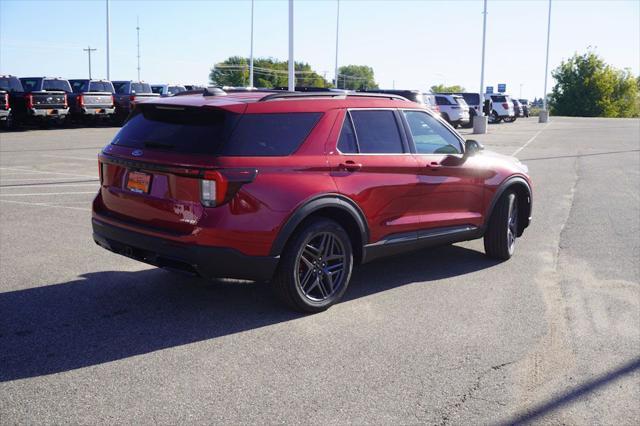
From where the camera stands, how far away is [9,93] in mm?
27703

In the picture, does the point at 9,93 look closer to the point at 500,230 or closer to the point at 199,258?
the point at 500,230

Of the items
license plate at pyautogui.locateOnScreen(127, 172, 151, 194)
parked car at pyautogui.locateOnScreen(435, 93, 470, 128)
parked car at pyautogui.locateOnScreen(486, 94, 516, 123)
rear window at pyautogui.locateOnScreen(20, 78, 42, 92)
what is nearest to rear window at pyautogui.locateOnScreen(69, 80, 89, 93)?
rear window at pyautogui.locateOnScreen(20, 78, 42, 92)

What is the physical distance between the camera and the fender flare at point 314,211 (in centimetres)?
518

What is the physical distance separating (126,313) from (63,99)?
2513 centimetres

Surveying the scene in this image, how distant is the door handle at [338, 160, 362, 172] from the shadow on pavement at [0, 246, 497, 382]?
1129 mm

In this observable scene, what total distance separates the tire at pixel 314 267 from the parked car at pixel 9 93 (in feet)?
77.3

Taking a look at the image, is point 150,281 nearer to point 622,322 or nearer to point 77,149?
point 622,322

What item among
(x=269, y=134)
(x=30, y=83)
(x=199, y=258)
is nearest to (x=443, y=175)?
(x=269, y=134)

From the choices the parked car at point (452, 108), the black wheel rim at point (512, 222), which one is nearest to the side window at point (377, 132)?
the black wheel rim at point (512, 222)

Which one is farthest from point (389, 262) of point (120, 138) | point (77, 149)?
point (77, 149)

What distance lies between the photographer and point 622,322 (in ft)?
19.0

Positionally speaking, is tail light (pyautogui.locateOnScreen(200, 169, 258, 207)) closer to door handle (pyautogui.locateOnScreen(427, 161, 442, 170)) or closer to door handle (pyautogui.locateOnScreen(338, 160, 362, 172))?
door handle (pyautogui.locateOnScreen(338, 160, 362, 172))

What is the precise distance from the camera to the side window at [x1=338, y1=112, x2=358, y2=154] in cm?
574

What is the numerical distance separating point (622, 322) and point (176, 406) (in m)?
3.76
